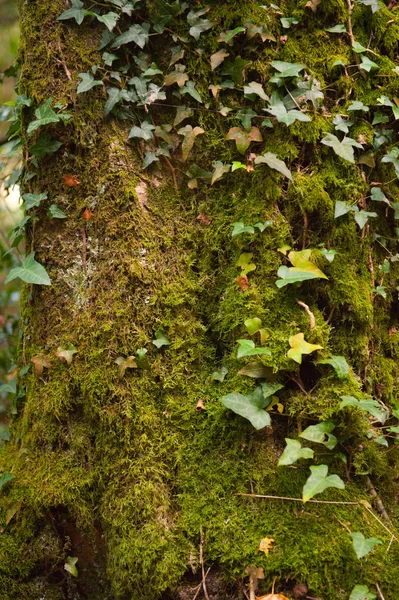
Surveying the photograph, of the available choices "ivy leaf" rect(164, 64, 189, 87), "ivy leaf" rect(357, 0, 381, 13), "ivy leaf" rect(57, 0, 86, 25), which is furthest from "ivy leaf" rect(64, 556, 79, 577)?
"ivy leaf" rect(357, 0, 381, 13)

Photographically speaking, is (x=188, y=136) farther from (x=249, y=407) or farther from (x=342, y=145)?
(x=249, y=407)

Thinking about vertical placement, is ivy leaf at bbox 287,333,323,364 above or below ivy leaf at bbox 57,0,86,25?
below

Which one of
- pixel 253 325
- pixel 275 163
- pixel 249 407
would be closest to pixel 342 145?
pixel 275 163

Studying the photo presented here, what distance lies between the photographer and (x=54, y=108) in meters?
2.35

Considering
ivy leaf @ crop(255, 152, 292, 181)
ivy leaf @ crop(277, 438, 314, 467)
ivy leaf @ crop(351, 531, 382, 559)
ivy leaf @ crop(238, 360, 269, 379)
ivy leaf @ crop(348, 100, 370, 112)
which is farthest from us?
ivy leaf @ crop(348, 100, 370, 112)

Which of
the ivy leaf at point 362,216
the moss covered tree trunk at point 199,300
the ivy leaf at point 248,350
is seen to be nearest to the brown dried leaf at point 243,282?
the moss covered tree trunk at point 199,300

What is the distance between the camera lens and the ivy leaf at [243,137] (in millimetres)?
2301

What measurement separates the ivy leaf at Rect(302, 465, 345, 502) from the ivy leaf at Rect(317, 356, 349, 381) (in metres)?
0.41

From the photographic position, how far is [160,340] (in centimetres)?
226

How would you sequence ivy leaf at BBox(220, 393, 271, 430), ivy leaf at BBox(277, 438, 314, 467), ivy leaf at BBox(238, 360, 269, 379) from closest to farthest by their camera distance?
ivy leaf at BBox(277, 438, 314, 467)
ivy leaf at BBox(220, 393, 271, 430)
ivy leaf at BBox(238, 360, 269, 379)

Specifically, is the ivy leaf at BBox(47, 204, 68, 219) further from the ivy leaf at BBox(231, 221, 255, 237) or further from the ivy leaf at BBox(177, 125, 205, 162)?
the ivy leaf at BBox(231, 221, 255, 237)

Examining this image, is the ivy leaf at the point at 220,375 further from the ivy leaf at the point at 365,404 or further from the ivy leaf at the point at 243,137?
the ivy leaf at the point at 243,137

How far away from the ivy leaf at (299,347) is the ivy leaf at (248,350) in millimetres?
107

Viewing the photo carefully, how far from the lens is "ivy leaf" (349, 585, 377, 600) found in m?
1.74
